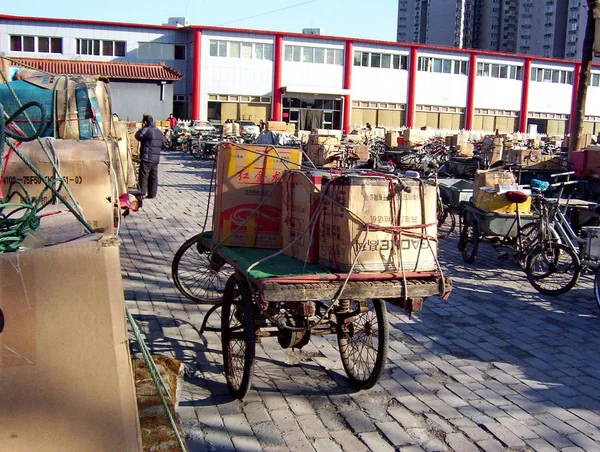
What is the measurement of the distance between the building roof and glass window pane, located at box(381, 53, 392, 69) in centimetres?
1666

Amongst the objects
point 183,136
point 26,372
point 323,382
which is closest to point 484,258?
point 323,382

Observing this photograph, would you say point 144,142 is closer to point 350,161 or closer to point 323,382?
point 350,161

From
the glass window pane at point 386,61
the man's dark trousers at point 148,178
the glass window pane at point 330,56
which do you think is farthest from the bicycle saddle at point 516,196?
the glass window pane at point 386,61

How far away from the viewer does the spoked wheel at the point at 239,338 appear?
445cm

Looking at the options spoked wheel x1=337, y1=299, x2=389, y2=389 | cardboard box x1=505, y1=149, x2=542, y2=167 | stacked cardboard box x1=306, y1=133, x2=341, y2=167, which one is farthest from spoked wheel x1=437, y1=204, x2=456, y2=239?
spoked wheel x1=337, y1=299, x2=389, y2=389

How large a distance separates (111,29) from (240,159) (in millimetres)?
47210

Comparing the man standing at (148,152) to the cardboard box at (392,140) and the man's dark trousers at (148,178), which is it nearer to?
the man's dark trousers at (148,178)

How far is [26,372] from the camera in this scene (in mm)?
2098

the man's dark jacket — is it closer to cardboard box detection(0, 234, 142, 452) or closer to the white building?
cardboard box detection(0, 234, 142, 452)

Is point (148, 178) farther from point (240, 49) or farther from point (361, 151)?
point (240, 49)

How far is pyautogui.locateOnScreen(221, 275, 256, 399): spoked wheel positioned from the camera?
4.45 metres

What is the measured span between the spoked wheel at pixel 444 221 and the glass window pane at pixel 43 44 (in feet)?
140

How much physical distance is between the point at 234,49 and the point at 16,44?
15.2 metres

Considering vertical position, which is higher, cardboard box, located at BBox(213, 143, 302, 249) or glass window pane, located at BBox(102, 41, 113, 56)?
glass window pane, located at BBox(102, 41, 113, 56)
